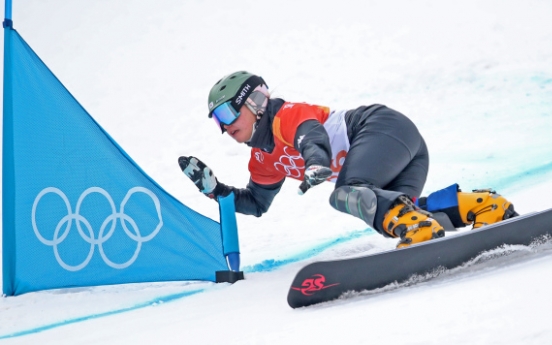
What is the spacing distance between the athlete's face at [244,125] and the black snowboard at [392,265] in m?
1.16

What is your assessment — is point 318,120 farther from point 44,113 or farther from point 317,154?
point 44,113

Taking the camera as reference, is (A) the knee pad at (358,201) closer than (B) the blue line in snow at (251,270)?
Yes

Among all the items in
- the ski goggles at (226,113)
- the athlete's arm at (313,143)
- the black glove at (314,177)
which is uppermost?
the ski goggles at (226,113)

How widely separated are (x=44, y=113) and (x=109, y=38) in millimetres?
7346

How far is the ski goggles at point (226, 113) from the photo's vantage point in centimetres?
327

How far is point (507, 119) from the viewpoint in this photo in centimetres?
614

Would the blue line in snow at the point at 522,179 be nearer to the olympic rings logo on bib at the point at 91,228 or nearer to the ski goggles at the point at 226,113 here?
the ski goggles at the point at 226,113

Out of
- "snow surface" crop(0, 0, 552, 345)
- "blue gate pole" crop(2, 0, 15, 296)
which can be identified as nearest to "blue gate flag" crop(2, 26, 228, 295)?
"blue gate pole" crop(2, 0, 15, 296)

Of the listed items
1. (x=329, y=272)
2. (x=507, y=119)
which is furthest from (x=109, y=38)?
(x=329, y=272)

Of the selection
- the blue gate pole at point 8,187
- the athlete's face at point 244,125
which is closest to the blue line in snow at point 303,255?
the athlete's face at point 244,125

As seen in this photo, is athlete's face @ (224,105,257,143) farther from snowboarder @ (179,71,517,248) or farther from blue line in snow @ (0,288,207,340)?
blue line in snow @ (0,288,207,340)

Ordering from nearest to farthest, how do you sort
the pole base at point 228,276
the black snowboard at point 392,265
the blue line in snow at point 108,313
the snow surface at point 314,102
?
1. the snow surface at point 314,102
2. the black snowboard at point 392,265
3. the blue line in snow at point 108,313
4. the pole base at point 228,276

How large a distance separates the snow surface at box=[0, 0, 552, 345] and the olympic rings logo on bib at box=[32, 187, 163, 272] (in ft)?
0.61

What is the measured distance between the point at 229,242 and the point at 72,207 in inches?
30.6
